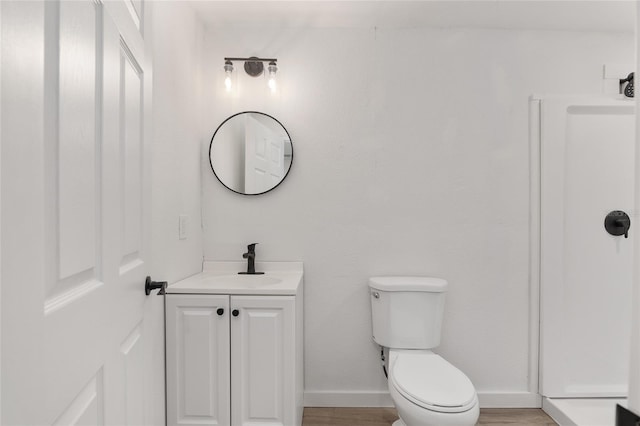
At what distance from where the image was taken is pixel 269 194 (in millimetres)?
2252

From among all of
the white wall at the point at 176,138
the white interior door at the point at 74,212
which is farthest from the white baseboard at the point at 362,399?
the white interior door at the point at 74,212

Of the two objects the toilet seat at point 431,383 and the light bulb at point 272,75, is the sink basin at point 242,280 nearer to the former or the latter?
the toilet seat at point 431,383

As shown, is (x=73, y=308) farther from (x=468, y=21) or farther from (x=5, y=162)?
(x=468, y=21)

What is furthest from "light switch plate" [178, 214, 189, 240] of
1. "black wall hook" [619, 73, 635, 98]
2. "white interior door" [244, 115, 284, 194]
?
"black wall hook" [619, 73, 635, 98]

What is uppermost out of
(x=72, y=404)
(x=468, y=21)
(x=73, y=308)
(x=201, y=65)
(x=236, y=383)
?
(x=468, y=21)

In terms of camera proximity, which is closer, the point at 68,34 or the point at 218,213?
the point at 68,34

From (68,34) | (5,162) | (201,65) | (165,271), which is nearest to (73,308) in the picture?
(5,162)

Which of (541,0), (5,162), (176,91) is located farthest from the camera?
(541,0)

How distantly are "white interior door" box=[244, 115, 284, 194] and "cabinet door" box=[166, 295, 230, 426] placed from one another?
79cm

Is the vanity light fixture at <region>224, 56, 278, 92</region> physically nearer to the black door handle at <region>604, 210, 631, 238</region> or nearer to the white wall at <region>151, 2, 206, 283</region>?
the white wall at <region>151, 2, 206, 283</region>

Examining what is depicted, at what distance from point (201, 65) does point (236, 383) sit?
1736 mm

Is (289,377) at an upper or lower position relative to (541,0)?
lower

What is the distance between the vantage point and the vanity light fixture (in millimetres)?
2171

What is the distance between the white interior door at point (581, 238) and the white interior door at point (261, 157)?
1.53 metres
